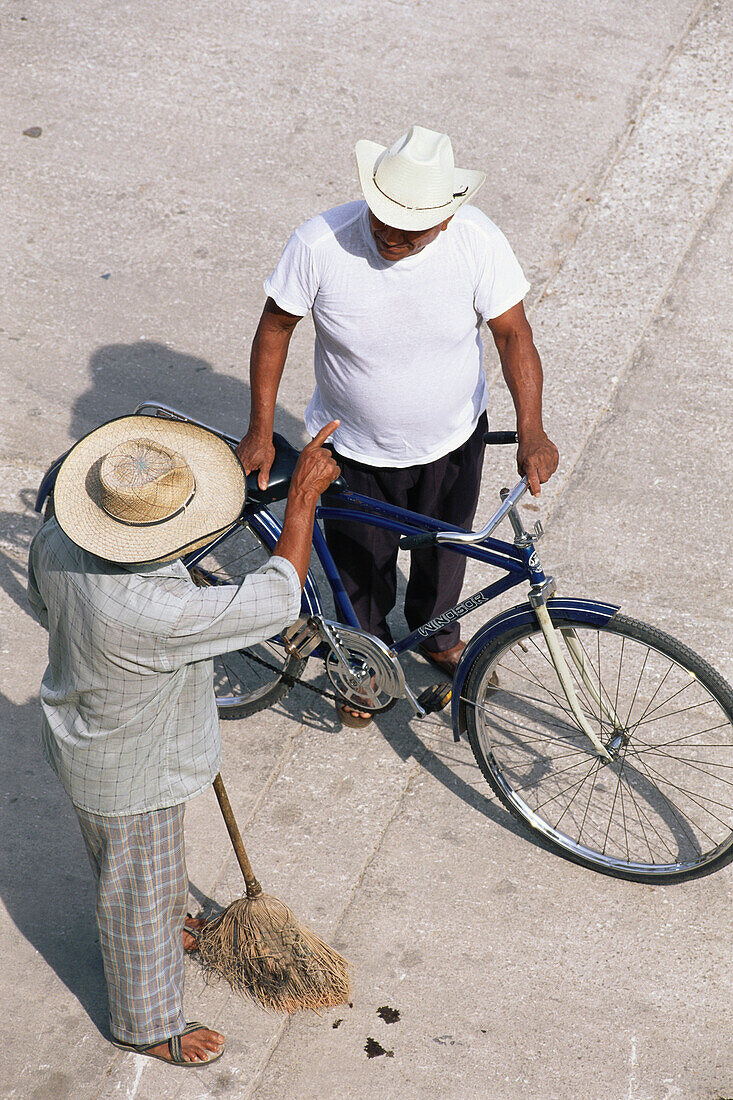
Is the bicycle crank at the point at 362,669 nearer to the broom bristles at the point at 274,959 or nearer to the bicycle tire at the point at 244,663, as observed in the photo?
the bicycle tire at the point at 244,663

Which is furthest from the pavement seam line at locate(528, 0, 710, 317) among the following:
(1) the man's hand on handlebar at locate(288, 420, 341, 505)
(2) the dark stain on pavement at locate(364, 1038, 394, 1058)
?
(2) the dark stain on pavement at locate(364, 1038, 394, 1058)

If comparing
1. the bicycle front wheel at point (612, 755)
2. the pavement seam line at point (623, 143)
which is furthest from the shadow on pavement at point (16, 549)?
the pavement seam line at point (623, 143)

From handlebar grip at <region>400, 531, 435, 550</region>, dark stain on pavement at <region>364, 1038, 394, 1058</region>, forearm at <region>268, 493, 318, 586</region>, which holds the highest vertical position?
forearm at <region>268, 493, 318, 586</region>

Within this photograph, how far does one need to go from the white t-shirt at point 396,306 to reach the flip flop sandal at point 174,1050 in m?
1.93

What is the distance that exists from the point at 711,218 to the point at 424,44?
2.56 m

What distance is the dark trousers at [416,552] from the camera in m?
3.78

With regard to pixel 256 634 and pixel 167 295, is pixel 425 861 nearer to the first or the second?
pixel 256 634

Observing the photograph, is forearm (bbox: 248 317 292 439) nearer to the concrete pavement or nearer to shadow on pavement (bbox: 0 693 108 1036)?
the concrete pavement

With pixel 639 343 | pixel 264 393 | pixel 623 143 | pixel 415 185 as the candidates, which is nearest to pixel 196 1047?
pixel 264 393

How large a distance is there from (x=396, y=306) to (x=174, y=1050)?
2293mm

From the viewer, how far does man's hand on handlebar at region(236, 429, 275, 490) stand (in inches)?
141

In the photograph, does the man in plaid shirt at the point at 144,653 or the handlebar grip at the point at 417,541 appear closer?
the man in plaid shirt at the point at 144,653

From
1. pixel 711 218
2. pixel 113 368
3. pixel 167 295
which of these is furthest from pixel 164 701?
pixel 711 218

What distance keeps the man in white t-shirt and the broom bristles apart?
1304 millimetres
